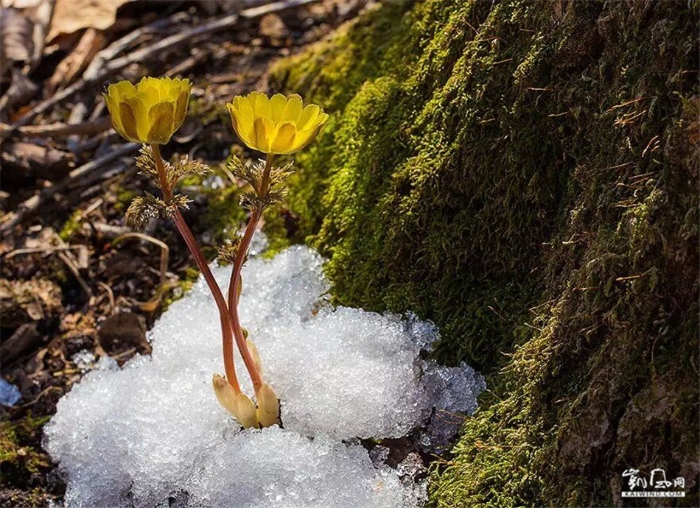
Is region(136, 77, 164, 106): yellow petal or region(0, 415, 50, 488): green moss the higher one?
region(136, 77, 164, 106): yellow petal

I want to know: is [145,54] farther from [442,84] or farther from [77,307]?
[442,84]

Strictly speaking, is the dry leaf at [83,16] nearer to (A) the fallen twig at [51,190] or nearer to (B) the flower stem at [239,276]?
(A) the fallen twig at [51,190]

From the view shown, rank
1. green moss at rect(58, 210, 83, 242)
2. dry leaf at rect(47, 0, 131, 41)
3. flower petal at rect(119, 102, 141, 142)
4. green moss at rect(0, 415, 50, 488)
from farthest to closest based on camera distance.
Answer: dry leaf at rect(47, 0, 131, 41), green moss at rect(58, 210, 83, 242), green moss at rect(0, 415, 50, 488), flower petal at rect(119, 102, 141, 142)

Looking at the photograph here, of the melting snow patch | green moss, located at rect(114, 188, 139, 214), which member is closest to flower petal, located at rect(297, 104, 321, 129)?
the melting snow patch

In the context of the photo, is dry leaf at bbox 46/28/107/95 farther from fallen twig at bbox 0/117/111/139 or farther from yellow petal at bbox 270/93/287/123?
yellow petal at bbox 270/93/287/123

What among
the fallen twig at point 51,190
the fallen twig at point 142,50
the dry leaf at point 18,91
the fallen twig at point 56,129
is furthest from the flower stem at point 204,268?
the dry leaf at point 18,91

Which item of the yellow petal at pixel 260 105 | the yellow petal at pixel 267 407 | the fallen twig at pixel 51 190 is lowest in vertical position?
the yellow petal at pixel 267 407

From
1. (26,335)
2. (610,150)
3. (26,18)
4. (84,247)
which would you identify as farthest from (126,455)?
(26,18)

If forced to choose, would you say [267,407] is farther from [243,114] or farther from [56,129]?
[56,129]
